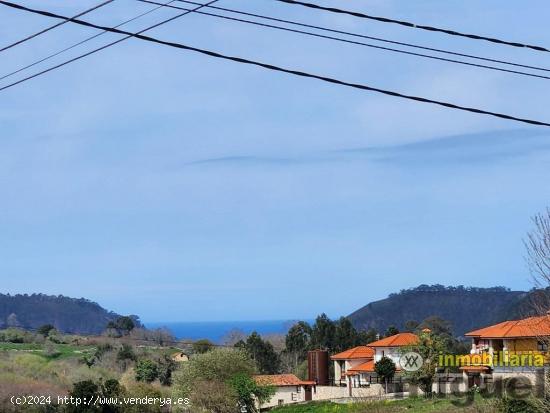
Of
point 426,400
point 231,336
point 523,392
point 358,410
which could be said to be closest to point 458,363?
point 426,400

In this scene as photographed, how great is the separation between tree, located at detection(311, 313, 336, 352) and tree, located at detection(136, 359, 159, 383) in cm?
2606

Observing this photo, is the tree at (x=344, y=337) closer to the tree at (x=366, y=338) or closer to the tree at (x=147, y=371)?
the tree at (x=366, y=338)

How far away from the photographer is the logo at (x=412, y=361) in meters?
51.8

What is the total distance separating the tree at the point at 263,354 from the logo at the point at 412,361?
34.4 meters

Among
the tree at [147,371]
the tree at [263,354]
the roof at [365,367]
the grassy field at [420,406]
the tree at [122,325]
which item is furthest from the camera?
the tree at [122,325]

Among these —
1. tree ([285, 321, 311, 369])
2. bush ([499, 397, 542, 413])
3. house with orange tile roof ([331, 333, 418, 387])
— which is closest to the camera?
bush ([499, 397, 542, 413])

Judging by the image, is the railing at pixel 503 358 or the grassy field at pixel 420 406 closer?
the grassy field at pixel 420 406

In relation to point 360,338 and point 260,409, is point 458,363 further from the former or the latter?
point 360,338

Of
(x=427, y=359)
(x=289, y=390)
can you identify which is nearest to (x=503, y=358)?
(x=427, y=359)

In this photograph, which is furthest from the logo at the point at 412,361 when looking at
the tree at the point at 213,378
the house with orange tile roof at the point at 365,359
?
Answer: the tree at the point at 213,378

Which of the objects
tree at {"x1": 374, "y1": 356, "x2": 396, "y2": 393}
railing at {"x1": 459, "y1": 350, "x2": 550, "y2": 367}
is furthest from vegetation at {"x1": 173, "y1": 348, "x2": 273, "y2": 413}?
railing at {"x1": 459, "y1": 350, "x2": 550, "y2": 367}

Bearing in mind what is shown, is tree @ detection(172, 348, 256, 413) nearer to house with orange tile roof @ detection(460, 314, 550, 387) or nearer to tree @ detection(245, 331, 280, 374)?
house with orange tile roof @ detection(460, 314, 550, 387)

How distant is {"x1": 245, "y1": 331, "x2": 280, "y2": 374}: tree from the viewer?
285 ft

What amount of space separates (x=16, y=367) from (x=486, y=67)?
205 ft
